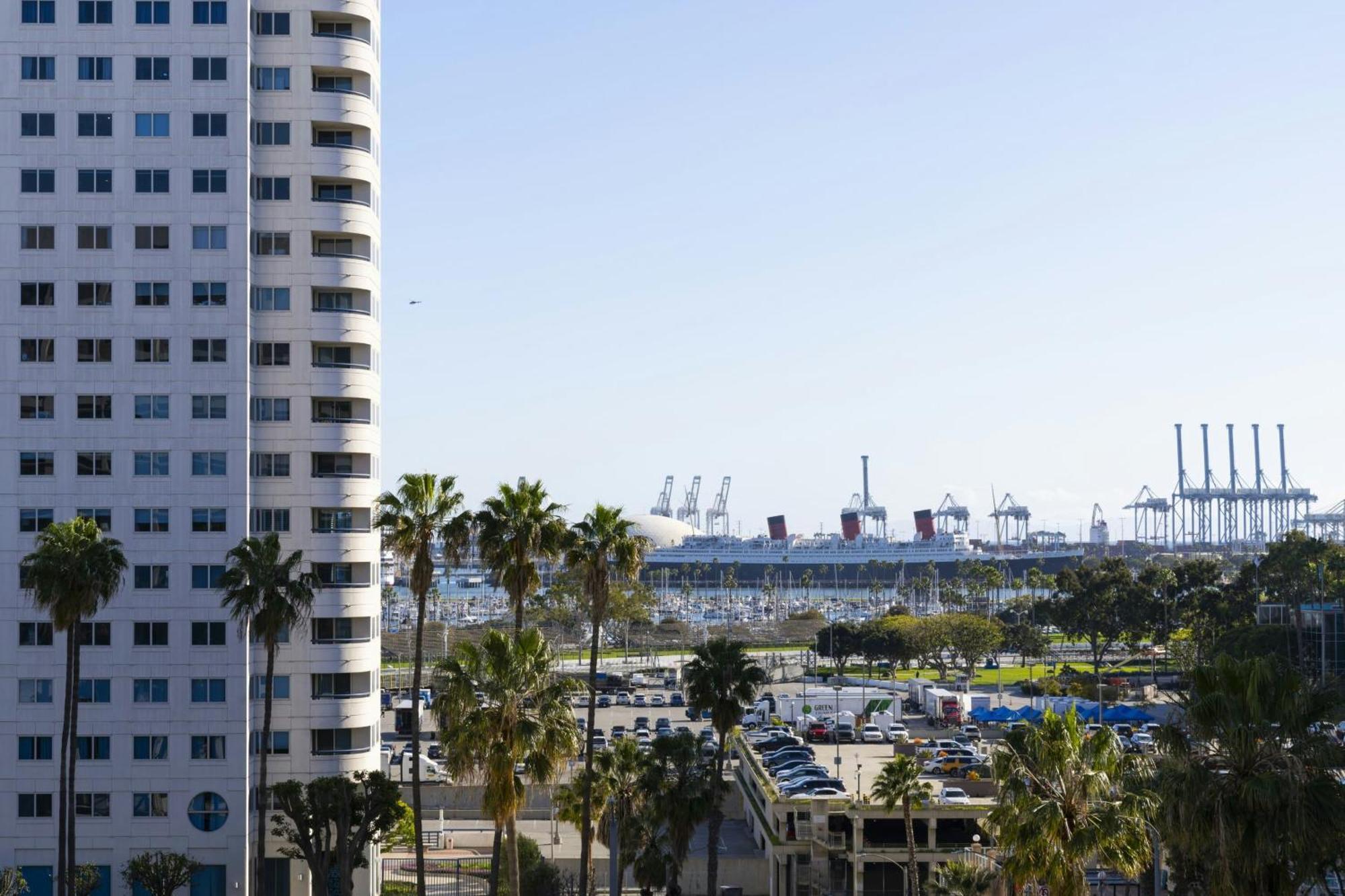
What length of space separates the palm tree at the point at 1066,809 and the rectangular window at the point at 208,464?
41473 mm

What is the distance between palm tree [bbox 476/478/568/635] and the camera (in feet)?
191

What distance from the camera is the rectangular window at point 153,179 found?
6569 centimetres

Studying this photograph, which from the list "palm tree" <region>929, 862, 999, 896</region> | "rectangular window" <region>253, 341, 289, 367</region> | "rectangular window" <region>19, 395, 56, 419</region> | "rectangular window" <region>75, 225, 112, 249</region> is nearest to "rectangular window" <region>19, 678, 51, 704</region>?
"rectangular window" <region>19, 395, 56, 419</region>

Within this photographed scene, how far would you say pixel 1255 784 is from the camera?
3012 cm

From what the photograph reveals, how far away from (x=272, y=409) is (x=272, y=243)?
7666mm

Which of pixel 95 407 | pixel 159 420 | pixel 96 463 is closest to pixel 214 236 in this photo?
pixel 159 420

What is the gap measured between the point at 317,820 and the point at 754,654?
427 ft

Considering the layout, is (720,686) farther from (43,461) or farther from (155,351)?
(43,461)

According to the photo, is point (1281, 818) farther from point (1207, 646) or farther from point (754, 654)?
point (754, 654)

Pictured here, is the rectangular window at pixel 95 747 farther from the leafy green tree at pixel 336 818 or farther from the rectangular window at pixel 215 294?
the rectangular window at pixel 215 294

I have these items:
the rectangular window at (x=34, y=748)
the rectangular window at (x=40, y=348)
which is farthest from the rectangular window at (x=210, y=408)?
the rectangular window at (x=34, y=748)

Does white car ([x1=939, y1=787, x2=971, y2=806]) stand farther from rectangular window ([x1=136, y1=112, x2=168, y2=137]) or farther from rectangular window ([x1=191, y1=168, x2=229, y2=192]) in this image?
rectangular window ([x1=136, y1=112, x2=168, y2=137])

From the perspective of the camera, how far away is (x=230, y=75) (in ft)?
216

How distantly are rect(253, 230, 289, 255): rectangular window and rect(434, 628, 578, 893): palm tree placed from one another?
26423 mm
